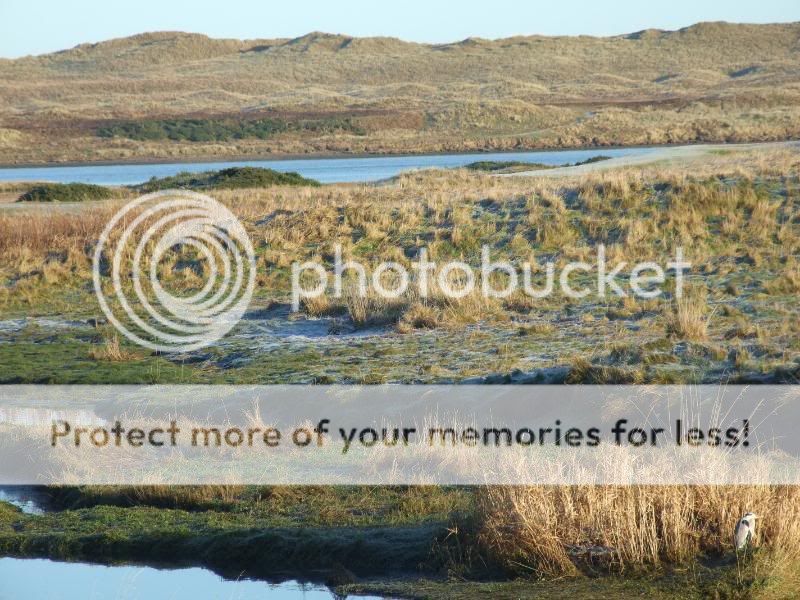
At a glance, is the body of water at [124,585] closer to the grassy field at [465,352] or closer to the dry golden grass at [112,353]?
the grassy field at [465,352]

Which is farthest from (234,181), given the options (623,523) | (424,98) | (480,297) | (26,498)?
(424,98)

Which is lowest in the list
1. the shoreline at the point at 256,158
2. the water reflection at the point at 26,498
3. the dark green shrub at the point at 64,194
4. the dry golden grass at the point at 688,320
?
the water reflection at the point at 26,498

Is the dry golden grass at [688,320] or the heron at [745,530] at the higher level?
the dry golden grass at [688,320]

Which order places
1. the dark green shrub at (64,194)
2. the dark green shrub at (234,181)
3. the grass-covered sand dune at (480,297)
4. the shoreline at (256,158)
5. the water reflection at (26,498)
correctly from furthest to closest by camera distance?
the shoreline at (256,158) → the dark green shrub at (234,181) → the dark green shrub at (64,194) → the grass-covered sand dune at (480,297) → the water reflection at (26,498)

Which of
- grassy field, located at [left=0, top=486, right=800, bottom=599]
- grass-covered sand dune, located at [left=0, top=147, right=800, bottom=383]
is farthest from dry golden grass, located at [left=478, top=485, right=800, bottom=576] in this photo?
grass-covered sand dune, located at [left=0, top=147, right=800, bottom=383]

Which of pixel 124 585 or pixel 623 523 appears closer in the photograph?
pixel 623 523

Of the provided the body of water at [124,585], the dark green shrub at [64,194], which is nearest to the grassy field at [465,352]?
the body of water at [124,585]

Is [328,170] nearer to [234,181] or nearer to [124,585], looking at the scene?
[234,181]

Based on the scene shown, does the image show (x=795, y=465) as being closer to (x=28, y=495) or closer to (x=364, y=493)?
(x=364, y=493)
